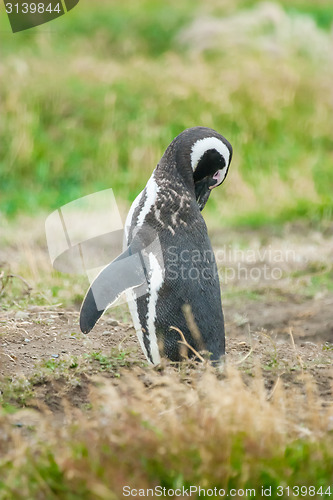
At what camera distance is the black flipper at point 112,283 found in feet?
10.8

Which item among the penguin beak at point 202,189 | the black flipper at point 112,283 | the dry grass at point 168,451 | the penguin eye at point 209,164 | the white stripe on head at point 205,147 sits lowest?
the dry grass at point 168,451

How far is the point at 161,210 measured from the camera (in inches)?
138

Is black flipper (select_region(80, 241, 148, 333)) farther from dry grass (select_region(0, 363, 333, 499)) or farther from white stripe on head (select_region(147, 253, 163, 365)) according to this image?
dry grass (select_region(0, 363, 333, 499))

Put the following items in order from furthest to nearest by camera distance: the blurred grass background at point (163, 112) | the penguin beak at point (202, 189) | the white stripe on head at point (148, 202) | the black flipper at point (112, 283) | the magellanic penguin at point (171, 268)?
the blurred grass background at point (163, 112)
the penguin beak at point (202, 189)
the white stripe on head at point (148, 202)
the magellanic penguin at point (171, 268)
the black flipper at point (112, 283)

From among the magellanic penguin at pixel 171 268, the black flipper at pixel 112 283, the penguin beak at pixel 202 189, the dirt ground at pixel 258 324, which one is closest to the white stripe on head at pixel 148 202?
the magellanic penguin at pixel 171 268

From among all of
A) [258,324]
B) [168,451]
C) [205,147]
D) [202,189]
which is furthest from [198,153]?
[258,324]

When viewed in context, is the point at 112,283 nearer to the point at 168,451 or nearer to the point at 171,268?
the point at 171,268

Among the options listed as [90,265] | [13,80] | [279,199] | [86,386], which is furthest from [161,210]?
[13,80]

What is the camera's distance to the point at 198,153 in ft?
11.7

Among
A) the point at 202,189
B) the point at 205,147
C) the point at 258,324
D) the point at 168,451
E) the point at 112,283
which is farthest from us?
the point at 258,324

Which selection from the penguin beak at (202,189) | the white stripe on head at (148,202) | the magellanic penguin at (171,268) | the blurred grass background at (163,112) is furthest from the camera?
the blurred grass background at (163,112)

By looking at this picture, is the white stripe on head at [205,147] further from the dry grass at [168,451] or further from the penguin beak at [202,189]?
the dry grass at [168,451]

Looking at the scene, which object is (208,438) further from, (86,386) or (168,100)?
→ (168,100)

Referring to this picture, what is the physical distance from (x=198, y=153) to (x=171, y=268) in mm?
612
